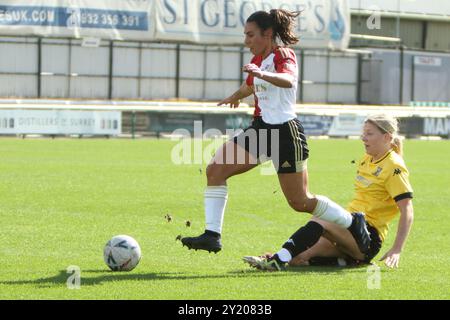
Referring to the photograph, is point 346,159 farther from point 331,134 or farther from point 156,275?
point 156,275

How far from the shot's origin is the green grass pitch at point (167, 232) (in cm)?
773

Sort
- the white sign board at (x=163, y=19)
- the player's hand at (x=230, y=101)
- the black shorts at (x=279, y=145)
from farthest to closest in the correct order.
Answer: the white sign board at (x=163, y=19) < the player's hand at (x=230, y=101) < the black shorts at (x=279, y=145)

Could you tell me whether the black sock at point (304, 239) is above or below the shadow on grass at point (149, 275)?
above

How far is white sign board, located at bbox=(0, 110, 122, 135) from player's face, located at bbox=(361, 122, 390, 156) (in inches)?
1114

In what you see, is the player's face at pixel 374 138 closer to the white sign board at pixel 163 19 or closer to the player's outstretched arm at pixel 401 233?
the player's outstretched arm at pixel 401 233

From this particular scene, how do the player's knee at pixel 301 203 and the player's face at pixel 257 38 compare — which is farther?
the player's face at pixel 257 38

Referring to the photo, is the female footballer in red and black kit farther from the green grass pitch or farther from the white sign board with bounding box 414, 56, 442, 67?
the white sign board with bounding box 414, 56, 442, 67

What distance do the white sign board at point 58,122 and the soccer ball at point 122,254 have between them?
28.1 meters

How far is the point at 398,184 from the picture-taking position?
8844 millimetres

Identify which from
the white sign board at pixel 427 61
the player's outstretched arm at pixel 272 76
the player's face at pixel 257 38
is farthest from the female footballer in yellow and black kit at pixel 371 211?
the white sign board at pixel 427 61

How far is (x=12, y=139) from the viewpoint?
35.2 m

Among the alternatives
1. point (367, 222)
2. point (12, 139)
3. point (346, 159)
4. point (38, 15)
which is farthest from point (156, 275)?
point (38, 15)

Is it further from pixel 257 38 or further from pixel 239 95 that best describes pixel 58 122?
pixel 257 38

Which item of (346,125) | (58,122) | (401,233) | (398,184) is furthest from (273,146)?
(346,125)
